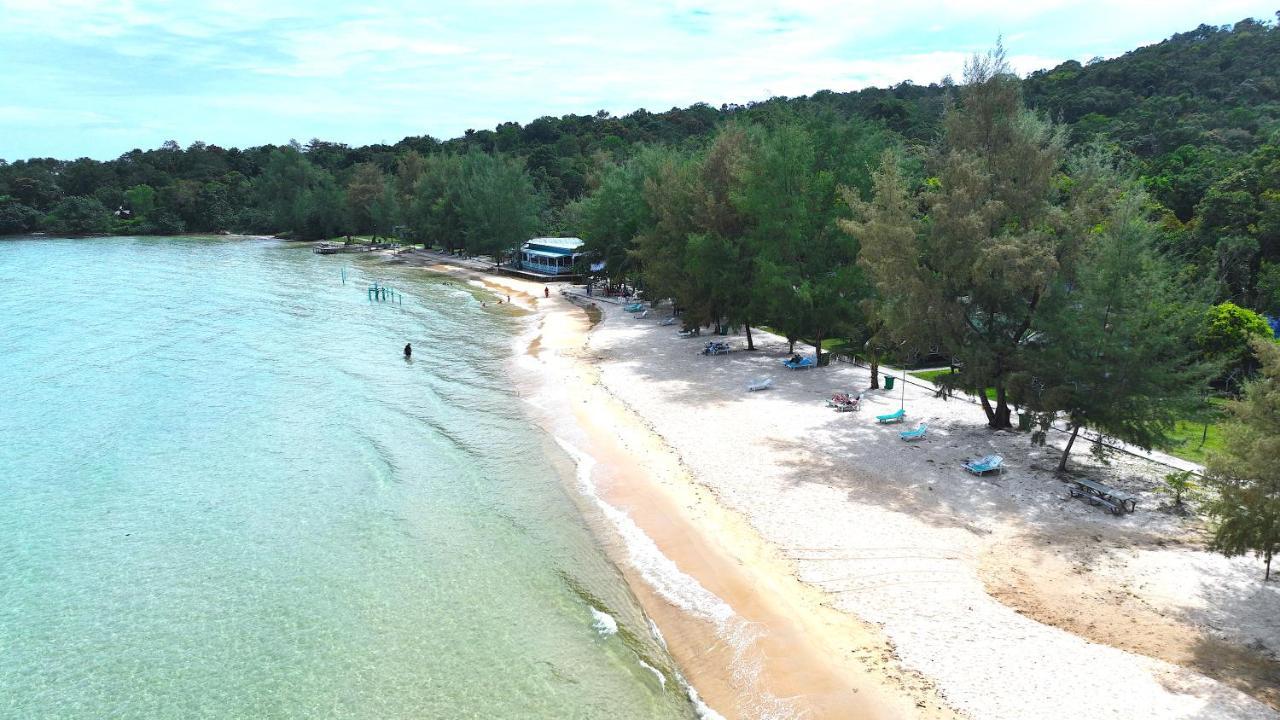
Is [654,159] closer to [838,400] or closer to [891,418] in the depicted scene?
[838,400]

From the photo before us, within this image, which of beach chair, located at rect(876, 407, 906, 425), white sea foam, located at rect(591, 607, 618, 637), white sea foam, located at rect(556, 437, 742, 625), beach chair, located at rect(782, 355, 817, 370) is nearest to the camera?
white sea foam, located at rect(591, 607, 618, 637)

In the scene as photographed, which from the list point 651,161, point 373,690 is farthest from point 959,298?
point 651,161

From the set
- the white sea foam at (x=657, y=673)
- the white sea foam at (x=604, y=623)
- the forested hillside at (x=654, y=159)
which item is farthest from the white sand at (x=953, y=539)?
the forested hillside at (x=654, y=159)

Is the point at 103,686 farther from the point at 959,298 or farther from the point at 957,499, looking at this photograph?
the point at 959,298

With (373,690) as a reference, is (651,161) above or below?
above

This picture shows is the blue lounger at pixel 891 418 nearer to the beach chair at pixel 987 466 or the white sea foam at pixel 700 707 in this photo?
the beach chair at pixel 987 466

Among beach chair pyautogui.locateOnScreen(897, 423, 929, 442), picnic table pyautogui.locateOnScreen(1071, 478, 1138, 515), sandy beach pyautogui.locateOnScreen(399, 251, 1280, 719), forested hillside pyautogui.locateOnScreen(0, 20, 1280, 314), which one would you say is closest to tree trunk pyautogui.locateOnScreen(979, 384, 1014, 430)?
sandy beach pyautogui.locateOnScreen(399, 251, 1280, 719)

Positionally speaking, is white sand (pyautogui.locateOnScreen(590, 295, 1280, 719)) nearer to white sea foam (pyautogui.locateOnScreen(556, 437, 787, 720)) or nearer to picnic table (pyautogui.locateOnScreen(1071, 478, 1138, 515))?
picnic table (pyautogui.locateOnScreen(1071, 478, 1138, 515))

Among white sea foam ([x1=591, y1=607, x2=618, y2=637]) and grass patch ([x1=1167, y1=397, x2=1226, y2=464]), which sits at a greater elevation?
grass patch ([x1=1167, y1=397, x2=1226, y2=464])
